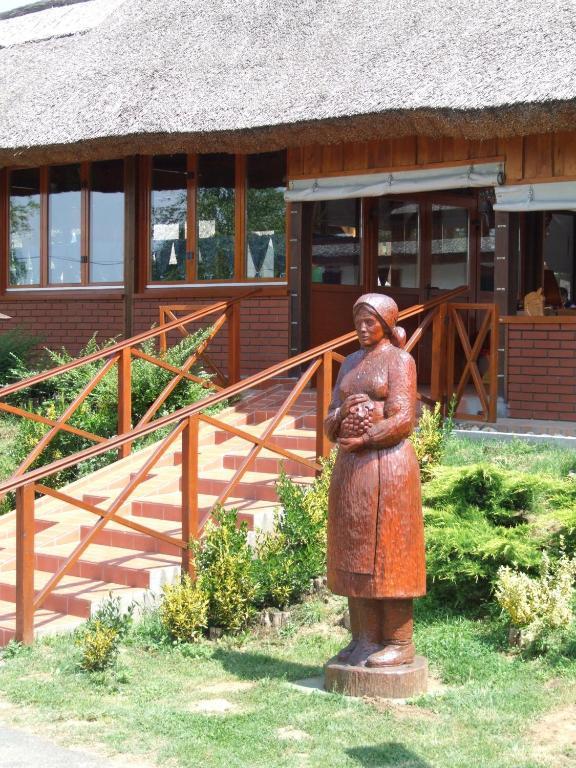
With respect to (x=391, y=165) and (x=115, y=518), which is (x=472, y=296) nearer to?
(x=391, y=165)

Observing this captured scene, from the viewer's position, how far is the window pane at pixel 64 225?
45.2 feet

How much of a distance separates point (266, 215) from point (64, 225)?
309 cm

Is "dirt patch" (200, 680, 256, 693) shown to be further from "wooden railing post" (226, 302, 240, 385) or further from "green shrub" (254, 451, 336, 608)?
"wooden railing post" (226, 302, 240, 385)

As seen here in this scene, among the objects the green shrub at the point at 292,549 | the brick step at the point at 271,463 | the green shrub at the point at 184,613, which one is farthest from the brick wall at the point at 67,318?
the green shrub at the point at 184,613

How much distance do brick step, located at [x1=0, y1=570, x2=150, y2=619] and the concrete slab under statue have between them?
76.2 inches

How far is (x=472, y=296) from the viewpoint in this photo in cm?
1288

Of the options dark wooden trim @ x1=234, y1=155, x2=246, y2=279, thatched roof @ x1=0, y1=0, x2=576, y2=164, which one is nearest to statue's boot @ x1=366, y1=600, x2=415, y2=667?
thatched roof @ x1=0, y1=0, x2=576, y2=164

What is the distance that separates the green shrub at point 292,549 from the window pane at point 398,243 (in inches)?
231

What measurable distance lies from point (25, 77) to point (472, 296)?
6.18m

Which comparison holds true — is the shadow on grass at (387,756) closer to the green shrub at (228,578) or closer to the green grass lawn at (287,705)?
the green grass lawn at (287,705)

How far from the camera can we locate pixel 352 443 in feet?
17.4

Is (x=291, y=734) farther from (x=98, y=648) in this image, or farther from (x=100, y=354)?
(x=100, y=354)

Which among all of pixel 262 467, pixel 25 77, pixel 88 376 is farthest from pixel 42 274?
pixel 262 467

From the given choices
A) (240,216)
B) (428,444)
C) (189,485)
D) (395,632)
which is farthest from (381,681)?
(240,216)
